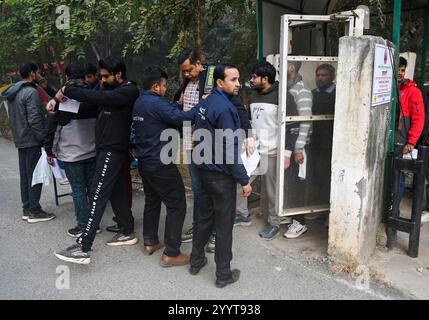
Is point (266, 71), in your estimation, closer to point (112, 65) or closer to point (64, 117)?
point (112, 65)

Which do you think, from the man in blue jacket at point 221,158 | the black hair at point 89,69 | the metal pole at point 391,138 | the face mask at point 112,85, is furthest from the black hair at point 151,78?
the metal pole at point 391,138

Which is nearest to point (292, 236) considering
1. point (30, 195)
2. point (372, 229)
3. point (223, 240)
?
point (372, 229)

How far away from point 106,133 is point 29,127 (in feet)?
4.82

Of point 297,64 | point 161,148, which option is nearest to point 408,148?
point 297,64

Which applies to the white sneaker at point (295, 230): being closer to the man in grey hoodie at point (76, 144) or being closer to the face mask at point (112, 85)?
the man in grey hoodie at point (76, 144)

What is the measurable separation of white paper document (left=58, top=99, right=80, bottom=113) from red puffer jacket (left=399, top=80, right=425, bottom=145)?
3.51 meters

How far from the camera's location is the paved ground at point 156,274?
3.31 m

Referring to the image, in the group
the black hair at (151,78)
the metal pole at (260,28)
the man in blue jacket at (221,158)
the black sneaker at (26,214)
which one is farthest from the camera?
the metal pole at (260,28)

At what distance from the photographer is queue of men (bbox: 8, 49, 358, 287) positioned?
333 cm

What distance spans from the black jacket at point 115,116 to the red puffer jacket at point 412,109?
2.95m

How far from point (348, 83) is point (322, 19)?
64 cm

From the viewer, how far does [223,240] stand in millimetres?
3371

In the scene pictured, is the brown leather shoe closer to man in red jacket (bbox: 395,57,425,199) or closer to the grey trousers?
the grey trousers

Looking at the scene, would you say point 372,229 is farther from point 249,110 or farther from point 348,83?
point 249,110
